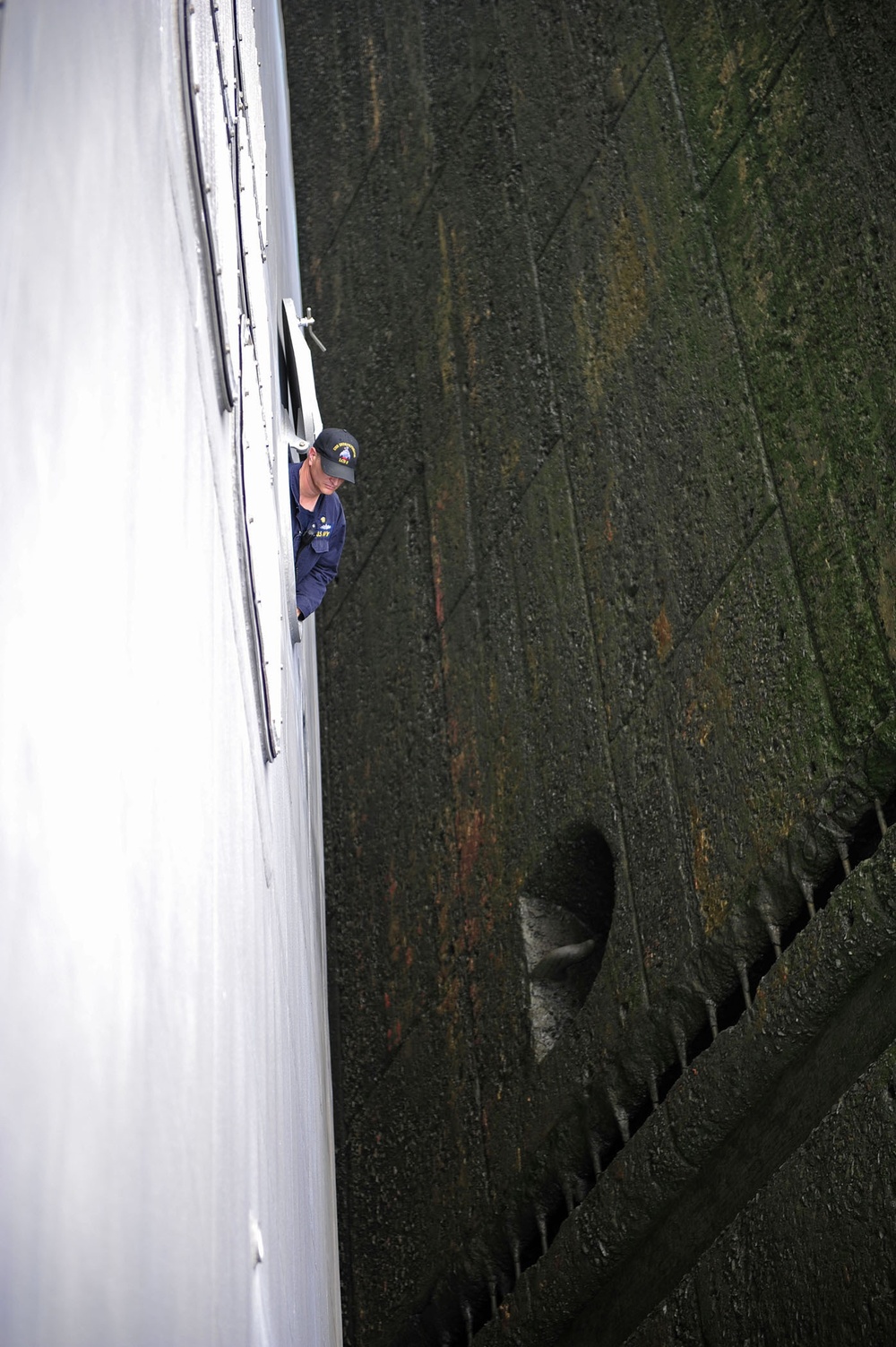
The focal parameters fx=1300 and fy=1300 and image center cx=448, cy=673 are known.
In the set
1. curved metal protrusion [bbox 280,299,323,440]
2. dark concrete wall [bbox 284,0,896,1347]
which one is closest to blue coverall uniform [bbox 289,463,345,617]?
curved metal protrusion [bbox 280,299,323,440]

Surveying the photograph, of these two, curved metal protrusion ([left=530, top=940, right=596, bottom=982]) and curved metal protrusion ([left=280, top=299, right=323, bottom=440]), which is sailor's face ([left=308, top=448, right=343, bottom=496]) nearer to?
curved metal protrusion ([left=280, top=299, right=323, bottom=440])

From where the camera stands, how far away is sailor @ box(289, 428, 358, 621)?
10.9ft

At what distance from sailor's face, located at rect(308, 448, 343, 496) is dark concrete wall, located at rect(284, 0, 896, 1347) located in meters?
1.01

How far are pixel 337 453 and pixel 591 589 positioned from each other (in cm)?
114

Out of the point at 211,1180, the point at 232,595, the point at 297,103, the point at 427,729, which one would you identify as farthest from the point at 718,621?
the point at 297,103

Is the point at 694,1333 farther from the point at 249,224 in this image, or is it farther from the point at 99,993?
the point at 99,993

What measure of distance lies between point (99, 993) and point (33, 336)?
0.31 metres

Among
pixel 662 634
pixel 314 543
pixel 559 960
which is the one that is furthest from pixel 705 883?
pixel 314 543

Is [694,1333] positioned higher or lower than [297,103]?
lower

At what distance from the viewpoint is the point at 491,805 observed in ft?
14.6

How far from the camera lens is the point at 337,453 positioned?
130 inches

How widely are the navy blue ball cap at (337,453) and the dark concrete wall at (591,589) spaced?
3.41 ft

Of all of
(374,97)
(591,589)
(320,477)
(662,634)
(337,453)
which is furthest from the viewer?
(374,97)

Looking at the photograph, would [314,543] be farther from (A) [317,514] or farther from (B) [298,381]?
(B) [298,381]
